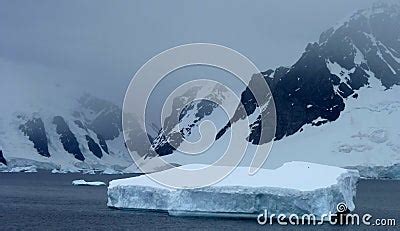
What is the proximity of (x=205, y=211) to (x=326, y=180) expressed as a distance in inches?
495

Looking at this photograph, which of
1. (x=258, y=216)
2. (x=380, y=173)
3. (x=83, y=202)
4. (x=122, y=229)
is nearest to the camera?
(x=122, y=229)

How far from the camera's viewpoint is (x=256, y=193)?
200 ft

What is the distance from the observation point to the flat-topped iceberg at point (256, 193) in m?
60.2

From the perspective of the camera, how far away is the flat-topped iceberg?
60.2m

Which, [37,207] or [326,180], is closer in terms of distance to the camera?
[326,180]

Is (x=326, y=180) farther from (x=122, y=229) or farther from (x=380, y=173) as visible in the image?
(x=380, y=173)

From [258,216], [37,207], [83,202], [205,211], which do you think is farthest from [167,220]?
[83,202]

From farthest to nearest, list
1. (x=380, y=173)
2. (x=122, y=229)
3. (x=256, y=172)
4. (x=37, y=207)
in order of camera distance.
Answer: (x=380, y=173), (x=37, y=207), (x=256, y=172), (x=122, y=229)

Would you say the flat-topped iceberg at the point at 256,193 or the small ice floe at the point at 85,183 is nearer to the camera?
the flat-topped iceberg at the point at 256,193

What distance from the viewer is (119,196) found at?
73125 mm

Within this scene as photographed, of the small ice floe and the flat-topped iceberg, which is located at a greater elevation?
the small ice floe

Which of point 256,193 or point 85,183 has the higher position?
point 85,183

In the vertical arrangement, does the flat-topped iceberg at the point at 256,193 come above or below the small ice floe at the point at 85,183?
below

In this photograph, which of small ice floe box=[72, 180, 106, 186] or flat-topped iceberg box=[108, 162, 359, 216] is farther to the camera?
small ice floe box=[72, 180, 106, 186]
